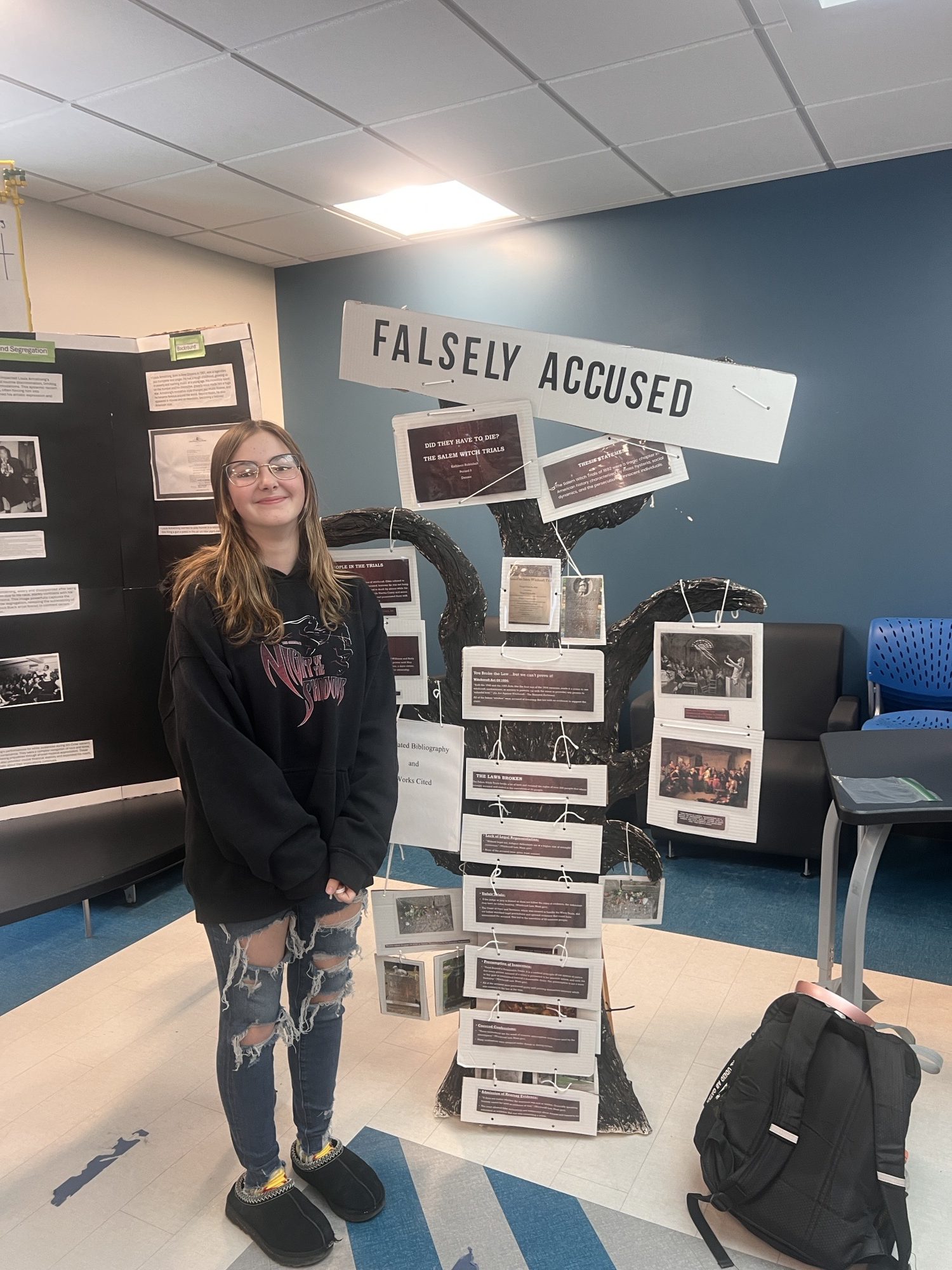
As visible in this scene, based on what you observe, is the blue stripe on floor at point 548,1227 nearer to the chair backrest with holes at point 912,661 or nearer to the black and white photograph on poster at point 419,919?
the black and white photograph on poster at point 419,919

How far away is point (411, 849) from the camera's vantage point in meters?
3.75

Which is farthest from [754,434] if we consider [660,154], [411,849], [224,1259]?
[411,849]

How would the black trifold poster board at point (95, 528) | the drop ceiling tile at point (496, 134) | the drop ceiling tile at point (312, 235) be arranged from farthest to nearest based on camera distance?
the drop ceiling tile at point (312, 235) → the drop ceiling tile at point (496, 134) → the black trifold poster board at point (95, 528)

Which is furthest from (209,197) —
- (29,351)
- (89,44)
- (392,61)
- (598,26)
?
(598,26)

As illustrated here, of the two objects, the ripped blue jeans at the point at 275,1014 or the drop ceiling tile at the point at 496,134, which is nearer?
the ripped blue jeans at the point at 275,1014

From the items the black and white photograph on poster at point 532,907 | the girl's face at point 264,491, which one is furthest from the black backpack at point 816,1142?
the girl's face at point 264,491

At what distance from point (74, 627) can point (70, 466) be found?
0.44m

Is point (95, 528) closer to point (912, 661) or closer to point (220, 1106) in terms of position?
point (220, 1106)

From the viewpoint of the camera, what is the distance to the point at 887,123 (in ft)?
9.68

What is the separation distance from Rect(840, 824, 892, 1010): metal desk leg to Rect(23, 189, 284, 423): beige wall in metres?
3.08

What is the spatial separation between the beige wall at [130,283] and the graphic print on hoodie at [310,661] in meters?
2.37

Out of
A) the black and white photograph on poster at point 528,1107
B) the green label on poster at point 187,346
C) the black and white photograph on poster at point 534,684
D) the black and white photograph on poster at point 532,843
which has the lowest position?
the black and white photograph on poster at point 528,1107

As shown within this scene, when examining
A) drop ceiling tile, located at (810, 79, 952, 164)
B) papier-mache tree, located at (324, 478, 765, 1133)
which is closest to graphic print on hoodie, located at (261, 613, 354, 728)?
papier-mache tree, located at (324, 478, 765, 1133)

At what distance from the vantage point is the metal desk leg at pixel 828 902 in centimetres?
220
